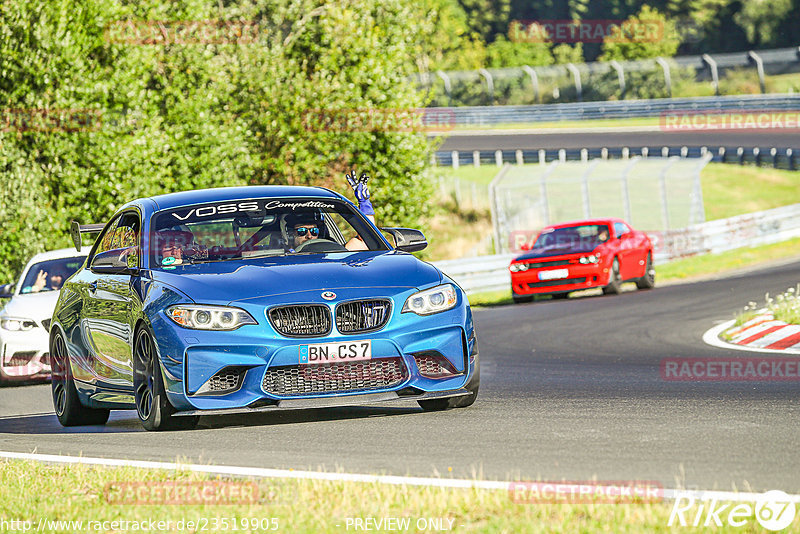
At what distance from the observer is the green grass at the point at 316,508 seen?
491 cm

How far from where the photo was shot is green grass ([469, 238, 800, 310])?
27.5 m

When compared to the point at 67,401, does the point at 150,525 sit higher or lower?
higher

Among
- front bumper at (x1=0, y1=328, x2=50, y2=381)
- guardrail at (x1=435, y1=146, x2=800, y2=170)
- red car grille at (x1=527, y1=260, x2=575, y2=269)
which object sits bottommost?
guardrail at (x1=435, y1=146, x2=800, y2=170)

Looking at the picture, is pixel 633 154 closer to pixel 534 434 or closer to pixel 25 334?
pixel 25 334

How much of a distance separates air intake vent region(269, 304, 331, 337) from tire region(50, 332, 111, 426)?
268 cm

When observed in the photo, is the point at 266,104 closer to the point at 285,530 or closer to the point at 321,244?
the point at 321,244

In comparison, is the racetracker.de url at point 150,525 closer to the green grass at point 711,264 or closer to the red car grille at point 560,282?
the red car grille at point 560,282

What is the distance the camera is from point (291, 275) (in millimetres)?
8164

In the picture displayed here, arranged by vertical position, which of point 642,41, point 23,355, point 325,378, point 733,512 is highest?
point 733,512

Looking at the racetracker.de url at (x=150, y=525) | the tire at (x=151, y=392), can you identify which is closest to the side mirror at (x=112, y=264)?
the tire at (x=151, y=392)

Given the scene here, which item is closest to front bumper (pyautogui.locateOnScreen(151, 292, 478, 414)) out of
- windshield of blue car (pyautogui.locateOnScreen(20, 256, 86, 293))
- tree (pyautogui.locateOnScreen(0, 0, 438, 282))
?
windshield of blue car (pyautogui.locateOnScreen(20, 256, 86, 293))

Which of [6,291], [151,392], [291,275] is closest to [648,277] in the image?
Answer: [6,291]

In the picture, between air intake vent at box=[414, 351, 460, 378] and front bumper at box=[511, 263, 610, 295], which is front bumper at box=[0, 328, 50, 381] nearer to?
air intake vent at box=[414, 351, 460, 378]

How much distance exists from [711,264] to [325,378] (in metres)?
24.2
